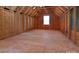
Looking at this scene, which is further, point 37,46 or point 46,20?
point 46,20

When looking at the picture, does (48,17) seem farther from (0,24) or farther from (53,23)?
(0,24)

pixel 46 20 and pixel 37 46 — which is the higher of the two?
pixel 46 20

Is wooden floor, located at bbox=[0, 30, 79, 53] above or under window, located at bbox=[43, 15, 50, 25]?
under

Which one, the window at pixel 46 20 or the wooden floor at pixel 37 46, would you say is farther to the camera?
the window at pixel 46 20

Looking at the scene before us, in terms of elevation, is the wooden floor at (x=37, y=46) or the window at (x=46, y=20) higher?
the window at (x=46, y=20)

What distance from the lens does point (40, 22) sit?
19484 mm

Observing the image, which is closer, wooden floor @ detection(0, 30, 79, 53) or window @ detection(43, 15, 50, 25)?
wooden floor @ detection(0, 30, 79, 53)
